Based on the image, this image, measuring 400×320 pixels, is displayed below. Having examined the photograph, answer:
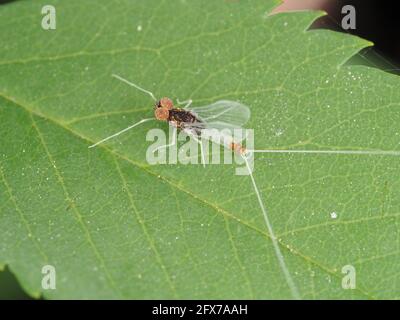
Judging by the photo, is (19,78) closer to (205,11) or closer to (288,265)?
(205,11)

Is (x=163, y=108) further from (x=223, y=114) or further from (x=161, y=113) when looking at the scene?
(x=223, y=114)

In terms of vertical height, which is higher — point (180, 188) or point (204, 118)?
point (204, 118)

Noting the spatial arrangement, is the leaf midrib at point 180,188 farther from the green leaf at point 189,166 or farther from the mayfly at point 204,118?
the mayfly at point 204,118

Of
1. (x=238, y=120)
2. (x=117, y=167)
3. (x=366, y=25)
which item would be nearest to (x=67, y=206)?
(x=117, y=167)

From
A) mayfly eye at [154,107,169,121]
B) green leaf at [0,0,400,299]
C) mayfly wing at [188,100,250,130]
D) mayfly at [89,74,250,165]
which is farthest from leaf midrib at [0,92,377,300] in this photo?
mayfly wing at [188,100,250,130]

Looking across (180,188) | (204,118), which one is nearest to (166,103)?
(204,118)

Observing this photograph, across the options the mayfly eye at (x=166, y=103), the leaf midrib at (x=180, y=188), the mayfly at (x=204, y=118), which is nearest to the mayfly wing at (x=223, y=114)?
the mayfly at (x=204, y=118)

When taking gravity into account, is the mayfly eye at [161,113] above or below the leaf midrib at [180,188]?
above

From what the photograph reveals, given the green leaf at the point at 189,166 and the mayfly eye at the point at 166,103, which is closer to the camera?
the green leaf at the point at 189,166
